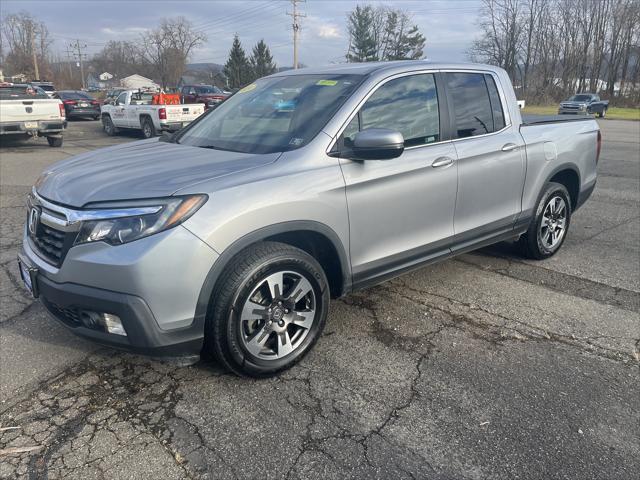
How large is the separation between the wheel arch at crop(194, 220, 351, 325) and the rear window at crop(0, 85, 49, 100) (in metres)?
13.3

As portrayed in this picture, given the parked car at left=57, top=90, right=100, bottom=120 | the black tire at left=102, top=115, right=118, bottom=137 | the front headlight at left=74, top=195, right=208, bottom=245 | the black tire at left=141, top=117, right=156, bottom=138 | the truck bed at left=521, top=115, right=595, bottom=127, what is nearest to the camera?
the front headlight at left=74, top=195, right=208, bottom=245

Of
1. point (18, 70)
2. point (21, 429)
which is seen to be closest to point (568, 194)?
point (21, 429)

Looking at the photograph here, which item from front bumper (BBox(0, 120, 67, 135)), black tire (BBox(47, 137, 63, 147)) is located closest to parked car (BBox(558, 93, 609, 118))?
black tire (BBox(47, 137, 63, 147))

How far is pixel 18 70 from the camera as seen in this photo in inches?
2960

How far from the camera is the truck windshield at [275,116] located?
3328mm

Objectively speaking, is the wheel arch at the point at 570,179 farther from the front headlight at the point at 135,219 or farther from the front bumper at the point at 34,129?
the front bumper at the point at 34,129

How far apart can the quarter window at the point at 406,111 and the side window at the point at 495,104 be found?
760 mm

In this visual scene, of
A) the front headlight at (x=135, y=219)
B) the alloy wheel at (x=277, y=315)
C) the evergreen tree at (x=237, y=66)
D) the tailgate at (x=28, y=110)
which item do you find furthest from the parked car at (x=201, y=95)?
the evergreen tree at (x=237, y=66)

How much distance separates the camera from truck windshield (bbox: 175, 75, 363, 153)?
3.33 meters

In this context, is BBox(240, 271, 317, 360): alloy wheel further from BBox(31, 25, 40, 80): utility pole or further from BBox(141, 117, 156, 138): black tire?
BBox(31, 25, 40, 80): utility pole

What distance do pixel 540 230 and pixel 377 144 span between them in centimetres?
266

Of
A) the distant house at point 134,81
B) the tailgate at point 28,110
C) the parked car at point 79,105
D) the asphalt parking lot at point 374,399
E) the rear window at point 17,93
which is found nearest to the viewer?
the asphalt parking lot at point 374,399

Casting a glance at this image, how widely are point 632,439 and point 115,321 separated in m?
2.68

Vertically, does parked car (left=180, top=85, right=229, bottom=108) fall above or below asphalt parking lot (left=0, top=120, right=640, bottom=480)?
above
